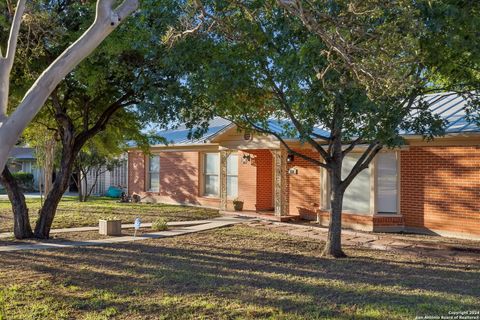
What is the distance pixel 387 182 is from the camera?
15.1 meters

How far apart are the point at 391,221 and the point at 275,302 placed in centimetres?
851

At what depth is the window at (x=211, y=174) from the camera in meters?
22.2

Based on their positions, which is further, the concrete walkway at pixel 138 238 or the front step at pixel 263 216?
the front step at pixel 263 216

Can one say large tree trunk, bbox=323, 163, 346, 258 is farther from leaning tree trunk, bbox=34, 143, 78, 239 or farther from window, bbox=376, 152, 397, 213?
leaning tree trunk, bbox=34, 143, 78, 239

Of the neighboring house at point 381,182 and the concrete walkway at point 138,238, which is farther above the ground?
the neighboring house at point 381,182

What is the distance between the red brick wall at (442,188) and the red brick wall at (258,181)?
A: 20.6 feet

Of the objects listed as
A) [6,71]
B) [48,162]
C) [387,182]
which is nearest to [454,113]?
[387,182]

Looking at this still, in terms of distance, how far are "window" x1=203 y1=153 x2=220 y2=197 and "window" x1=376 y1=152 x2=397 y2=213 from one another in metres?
8.63

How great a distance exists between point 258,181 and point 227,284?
11.4 metres

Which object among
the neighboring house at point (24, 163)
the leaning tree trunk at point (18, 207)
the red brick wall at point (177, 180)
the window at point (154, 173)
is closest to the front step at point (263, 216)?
the red brick wall at point (177, 180)

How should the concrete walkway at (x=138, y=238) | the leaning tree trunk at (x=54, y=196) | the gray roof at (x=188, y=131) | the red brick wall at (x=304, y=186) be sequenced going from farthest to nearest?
the gray roof at (x=188, y=131) < the red brick wall at (x=304, y=186) < the leaning tree trunk at (x=54, y=196) < the concrete walkway at (x=138, y=238)

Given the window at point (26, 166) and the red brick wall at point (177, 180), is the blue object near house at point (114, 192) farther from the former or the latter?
the window at point (26, 166)

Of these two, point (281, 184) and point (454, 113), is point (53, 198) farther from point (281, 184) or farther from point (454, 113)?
point (454, 113)

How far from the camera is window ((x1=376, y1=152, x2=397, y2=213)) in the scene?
15.0 meters
